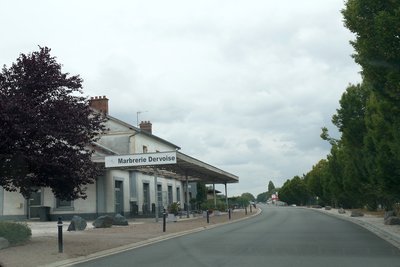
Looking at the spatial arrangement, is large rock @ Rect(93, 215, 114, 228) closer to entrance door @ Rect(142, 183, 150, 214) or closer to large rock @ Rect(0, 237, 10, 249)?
large rock @ Rect(0, 237, 10, 249)

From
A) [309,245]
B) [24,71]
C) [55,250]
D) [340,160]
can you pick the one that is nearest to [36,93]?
[24,71]

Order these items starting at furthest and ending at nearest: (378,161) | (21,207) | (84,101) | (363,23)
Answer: (21,207) → (378,161) → (84,101) → (363,23)

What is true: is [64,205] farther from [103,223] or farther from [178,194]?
[178,194]

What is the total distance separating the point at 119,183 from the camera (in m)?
42.1

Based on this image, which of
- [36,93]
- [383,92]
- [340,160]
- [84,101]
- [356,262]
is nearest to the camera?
[356,262]

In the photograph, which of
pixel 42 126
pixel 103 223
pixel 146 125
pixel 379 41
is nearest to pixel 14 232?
pixel 42 126

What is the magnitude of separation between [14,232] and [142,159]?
57.0 feet

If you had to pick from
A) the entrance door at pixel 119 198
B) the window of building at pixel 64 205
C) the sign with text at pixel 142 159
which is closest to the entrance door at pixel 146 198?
the entrance door at pixel 119 198

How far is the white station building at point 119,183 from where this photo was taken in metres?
34.8

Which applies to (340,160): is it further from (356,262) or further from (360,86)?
(356,262)

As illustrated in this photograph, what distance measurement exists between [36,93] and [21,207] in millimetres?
25107

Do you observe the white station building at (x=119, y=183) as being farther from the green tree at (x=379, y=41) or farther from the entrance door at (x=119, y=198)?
the green tree at (x=379, y=41)

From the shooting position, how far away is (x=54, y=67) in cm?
1677

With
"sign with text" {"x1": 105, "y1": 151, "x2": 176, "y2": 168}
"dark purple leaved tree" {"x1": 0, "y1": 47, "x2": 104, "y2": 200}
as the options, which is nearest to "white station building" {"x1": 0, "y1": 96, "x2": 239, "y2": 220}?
"sign with text" {"x1": 105, "y1": 151, "x2": 176, "y2": 168}
